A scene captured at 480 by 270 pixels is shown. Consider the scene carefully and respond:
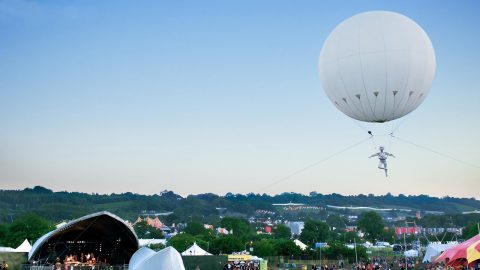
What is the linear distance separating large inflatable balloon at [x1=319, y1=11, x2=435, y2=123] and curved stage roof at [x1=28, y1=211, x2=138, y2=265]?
20.9 m

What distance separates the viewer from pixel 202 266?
41.5 meters

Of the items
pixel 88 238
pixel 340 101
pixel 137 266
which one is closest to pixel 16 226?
pixel 88 238

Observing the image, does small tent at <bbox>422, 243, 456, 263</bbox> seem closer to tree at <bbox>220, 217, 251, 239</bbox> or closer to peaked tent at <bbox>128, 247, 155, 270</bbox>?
peaked tent at <bbox>128, 247, 155, 270</bbox>

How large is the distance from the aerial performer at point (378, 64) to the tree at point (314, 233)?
10729cm

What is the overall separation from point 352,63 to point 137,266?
1399cm

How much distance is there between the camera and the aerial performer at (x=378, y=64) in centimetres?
2764

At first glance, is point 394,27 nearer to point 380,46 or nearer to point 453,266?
point 380,46

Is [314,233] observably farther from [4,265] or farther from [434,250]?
[4,265]

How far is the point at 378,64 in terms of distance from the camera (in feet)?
90.7

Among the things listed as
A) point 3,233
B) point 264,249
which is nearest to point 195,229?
point 3,233

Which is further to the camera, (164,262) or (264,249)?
(264,249)

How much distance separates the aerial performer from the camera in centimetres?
2764

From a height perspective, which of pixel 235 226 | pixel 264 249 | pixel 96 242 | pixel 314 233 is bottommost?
pixel 264 249

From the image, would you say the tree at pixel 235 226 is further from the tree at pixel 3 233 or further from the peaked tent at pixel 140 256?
the peaked tent at pixel 140 256
